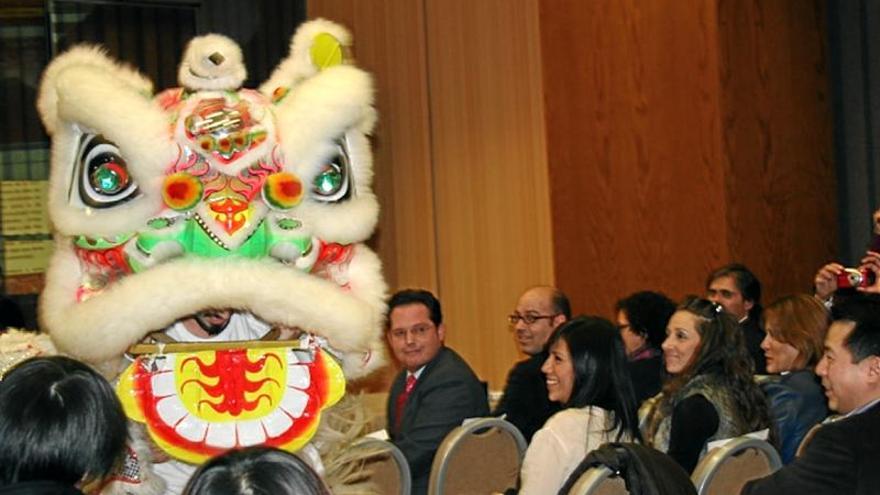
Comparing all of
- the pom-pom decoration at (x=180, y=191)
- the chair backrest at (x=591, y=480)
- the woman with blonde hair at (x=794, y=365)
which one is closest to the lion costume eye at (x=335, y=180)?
the pom-pom decoration at (x=180, y=191)

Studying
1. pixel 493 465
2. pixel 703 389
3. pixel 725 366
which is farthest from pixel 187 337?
pixel 725 366

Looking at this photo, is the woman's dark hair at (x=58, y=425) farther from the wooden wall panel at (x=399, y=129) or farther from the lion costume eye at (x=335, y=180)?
the wooden wall panel at (x=399, y=129)

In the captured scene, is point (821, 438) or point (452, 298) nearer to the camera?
point (821, 438)

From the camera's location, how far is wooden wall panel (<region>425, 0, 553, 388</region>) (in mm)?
7113

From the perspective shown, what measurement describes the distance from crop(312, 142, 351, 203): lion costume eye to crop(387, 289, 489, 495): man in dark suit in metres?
1.92

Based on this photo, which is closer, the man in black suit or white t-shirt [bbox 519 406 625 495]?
the man in black suit

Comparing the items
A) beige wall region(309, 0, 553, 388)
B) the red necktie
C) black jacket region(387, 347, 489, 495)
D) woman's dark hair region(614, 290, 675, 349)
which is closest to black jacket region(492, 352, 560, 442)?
black jacket region(387, 347, 489, 495)

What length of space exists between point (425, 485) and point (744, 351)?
107cm

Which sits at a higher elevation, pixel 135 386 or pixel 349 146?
pixel 349 146

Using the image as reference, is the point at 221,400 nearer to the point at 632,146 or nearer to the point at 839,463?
the point at 839,463

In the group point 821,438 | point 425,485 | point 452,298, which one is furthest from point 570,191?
point 821,438

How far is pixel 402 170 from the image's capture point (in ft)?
25.7

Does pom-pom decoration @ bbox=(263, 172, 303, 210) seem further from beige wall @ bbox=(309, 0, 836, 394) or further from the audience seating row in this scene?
beige wall @ bbox=(309, 0, 836, 394)

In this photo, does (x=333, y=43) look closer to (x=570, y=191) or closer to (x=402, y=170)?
(x=570, y=191)
